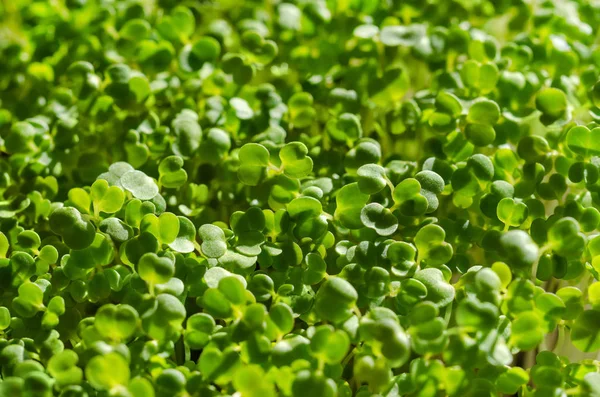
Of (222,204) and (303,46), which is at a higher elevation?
(303,46)

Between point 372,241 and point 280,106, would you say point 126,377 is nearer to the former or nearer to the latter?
point 372,241

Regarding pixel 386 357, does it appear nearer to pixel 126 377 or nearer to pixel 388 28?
pixel 126 377

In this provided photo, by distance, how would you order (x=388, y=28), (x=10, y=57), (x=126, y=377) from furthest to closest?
(x=10, y=57) < (x=388, y=28) < (x=126, y=377)

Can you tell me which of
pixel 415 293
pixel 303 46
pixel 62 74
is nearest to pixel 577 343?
pixel 415 293

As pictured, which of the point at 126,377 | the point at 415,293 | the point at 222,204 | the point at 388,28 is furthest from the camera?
the point at 388,28

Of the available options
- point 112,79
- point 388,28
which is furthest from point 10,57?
point 388,28

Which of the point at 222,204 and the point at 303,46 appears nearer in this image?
the point at 222,204
